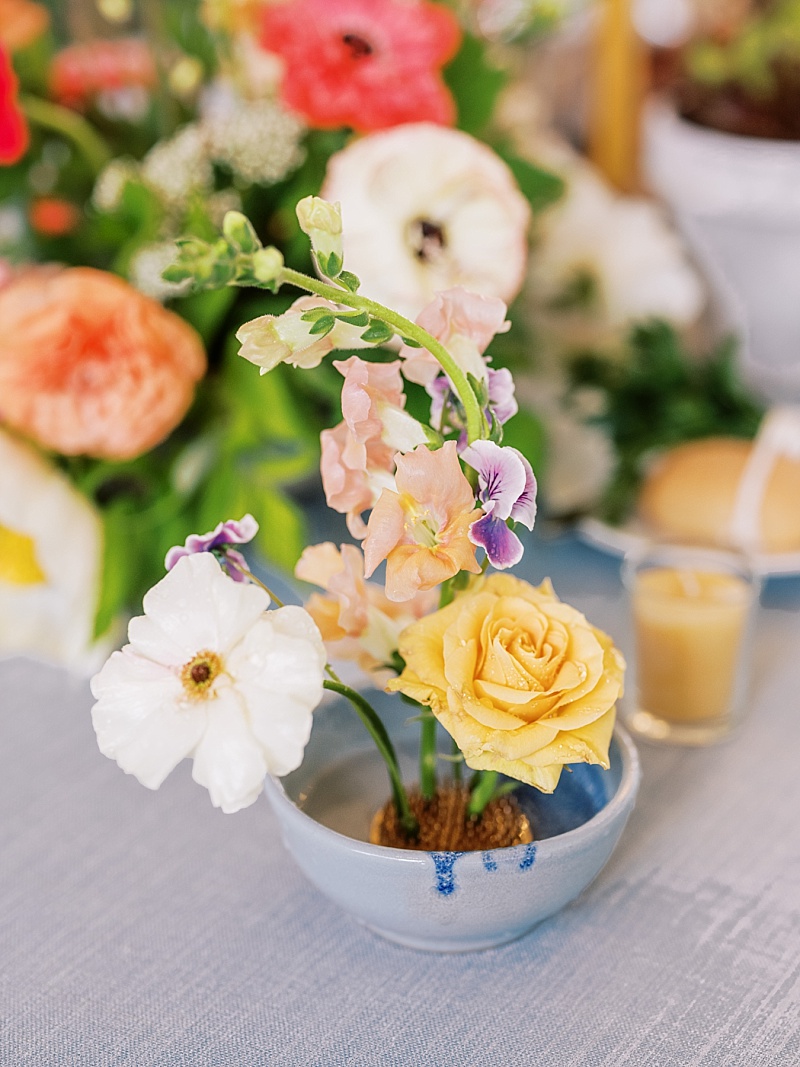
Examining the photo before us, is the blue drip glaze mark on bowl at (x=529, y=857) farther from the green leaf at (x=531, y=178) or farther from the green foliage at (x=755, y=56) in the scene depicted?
the green foliage at (x=755, y=56)

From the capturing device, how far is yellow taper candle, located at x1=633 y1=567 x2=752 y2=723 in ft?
1.89

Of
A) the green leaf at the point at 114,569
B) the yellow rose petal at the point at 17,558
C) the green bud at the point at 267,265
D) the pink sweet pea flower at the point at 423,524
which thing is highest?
the green bud at the point at 267,265

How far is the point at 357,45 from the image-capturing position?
0.63 m

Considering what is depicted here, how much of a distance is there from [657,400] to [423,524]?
20.0 inches

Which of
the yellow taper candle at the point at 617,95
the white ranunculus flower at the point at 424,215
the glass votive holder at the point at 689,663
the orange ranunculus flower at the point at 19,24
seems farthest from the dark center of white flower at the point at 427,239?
the yellow taper candle at the point at 617,95

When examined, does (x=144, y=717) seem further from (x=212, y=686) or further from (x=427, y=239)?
(x=427, y=239)

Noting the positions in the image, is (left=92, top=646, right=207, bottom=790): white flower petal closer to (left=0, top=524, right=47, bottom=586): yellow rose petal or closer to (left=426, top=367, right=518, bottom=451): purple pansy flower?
(left=426, top=367, right=518, bottom=451): purple pansy flower

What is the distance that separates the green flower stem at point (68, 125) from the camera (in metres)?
0.71

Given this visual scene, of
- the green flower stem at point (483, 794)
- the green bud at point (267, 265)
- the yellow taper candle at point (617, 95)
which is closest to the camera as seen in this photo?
the green bud at point (267, 265)

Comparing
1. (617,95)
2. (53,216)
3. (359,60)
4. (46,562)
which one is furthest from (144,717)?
(617,95)

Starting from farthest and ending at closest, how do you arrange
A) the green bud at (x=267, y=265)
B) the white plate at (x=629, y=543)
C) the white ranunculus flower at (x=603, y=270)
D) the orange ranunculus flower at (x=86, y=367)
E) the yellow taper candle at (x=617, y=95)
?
the yellow taper candle at (x=617, y=95) → the white ranunculus flower at (x=603, y=270) → the white plate at (x=629, y=543) → the orange ranunculus flower at (x=86, y=367) → the green bud at (x=267, y=265)

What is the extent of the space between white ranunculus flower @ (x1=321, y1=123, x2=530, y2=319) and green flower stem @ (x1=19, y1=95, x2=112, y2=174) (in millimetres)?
221

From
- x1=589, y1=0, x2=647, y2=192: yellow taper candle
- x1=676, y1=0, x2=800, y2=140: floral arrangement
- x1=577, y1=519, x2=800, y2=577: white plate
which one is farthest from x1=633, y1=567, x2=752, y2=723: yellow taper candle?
x1=589, y1=0, x2=647, y2=192: yellow taper candle

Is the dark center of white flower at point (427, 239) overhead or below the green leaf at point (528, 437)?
overhead
